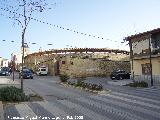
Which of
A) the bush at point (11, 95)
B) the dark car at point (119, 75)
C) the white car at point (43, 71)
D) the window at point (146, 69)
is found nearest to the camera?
the bush at point (11, 95)

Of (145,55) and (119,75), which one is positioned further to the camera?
(119,75)

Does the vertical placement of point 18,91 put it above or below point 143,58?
below

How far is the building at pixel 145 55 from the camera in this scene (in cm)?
3747

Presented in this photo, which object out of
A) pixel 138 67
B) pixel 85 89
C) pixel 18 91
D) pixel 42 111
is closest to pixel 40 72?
pixel 138 67

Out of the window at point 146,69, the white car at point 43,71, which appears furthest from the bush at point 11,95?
the white car at point 43,71

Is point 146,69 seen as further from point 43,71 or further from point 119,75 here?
point 43,71

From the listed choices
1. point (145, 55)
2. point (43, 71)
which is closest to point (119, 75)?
point (145, 55)

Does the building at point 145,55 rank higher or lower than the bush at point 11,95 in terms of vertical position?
higher

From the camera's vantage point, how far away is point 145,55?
3881 cm

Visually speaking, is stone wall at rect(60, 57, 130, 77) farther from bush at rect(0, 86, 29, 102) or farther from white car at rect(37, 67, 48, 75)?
bush at rect(0, 86, 29, 102)

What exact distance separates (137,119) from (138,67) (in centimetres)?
2957

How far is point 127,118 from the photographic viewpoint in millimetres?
12766

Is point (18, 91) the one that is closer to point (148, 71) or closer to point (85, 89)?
point (85, 89)

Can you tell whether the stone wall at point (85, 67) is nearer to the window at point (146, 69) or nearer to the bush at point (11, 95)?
the window at point (146, 69)
